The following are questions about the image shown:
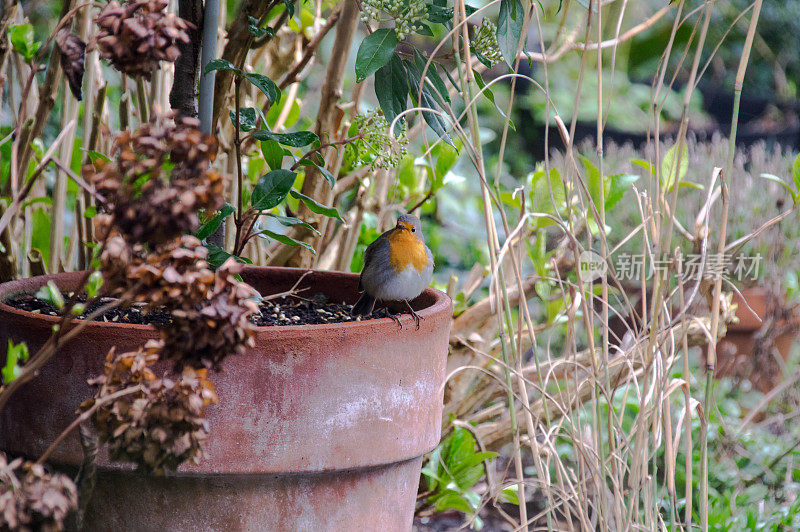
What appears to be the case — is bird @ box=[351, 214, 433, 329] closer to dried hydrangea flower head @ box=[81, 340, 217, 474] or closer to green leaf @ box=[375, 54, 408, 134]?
green leaf @ box=[375, 54, 408, 134]

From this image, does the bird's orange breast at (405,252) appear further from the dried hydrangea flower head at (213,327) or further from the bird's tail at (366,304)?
the dried hydrangea flower head at (213,327)

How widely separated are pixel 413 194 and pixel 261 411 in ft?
3.72

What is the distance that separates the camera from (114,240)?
2.46ft

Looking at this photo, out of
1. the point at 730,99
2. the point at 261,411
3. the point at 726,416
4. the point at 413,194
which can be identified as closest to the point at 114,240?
the point at 261,411

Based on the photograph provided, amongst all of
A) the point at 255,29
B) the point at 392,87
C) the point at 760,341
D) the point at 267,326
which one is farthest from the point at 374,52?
the point at 760,341

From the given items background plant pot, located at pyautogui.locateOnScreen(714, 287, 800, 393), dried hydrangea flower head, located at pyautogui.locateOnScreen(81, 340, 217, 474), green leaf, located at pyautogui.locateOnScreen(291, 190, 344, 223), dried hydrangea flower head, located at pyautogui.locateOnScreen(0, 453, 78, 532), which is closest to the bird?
green leaf, located at pyautogui.locateOnScreen(291, 190, 344, 223)

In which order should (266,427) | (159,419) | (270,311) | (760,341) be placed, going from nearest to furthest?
(159,419), (266,427), (270,311), (760,341)

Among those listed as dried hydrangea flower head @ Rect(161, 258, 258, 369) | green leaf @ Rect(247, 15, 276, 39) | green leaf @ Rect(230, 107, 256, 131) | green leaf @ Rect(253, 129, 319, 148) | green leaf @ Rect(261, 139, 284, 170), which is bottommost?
dried hydrangea flower head @ Rect(161, 258, 258, 369)

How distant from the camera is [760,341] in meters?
3.03

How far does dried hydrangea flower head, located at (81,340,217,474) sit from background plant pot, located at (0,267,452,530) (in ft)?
0.67

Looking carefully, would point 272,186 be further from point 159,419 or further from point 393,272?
point 159,419

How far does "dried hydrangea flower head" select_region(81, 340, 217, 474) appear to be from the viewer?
0.84m

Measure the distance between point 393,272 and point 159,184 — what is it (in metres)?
0.81

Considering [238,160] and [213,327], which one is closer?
[213,327]
